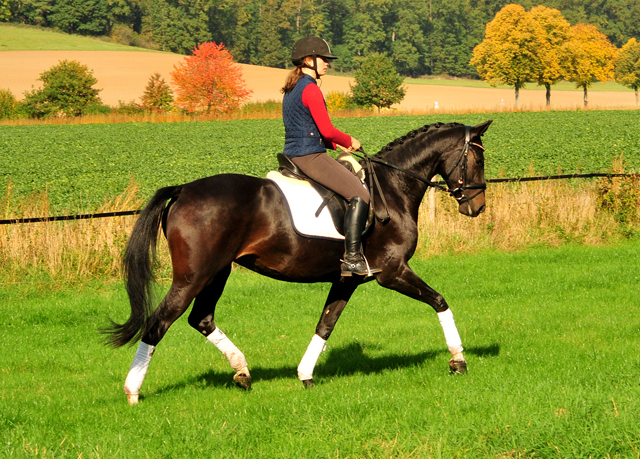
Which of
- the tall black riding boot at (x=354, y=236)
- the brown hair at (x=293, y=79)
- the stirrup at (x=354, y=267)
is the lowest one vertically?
the stirrup at (x=354, y=267)

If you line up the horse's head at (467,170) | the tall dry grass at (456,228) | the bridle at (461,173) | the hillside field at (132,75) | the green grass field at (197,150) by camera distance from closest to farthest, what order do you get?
1. the bridle at (461,173)
2. the horse's head at (467,170)
3. the tall dry grass at (456,228)
4. the green grass field at (197,150)
5. the hillside field at (132,75)

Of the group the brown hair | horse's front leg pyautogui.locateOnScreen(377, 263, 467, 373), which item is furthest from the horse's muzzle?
the brown hair

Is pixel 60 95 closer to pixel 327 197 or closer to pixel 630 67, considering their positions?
pixel 327 197

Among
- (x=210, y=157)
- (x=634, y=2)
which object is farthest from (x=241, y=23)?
(x=210, y=157)

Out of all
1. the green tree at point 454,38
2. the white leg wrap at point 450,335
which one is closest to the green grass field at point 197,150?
the white leg wrap at point 450,335

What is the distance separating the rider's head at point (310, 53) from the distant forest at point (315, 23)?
126158 millimetres

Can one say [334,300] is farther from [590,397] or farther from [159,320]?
[590,397]

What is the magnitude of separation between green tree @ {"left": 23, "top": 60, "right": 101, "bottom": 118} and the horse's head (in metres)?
61.1

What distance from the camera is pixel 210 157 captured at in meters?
32.4

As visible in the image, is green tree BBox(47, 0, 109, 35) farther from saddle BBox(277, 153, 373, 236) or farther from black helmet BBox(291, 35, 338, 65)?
saddle BBox(277, 153, 373, 236)

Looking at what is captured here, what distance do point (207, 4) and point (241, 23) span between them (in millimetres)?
7876

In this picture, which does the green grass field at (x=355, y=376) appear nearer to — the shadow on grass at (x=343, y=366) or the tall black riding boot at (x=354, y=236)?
the shadow on grass at (x=343, y=366)

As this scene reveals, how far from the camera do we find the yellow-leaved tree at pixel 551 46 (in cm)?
8831

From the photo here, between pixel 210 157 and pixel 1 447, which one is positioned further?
pixel 210 157
